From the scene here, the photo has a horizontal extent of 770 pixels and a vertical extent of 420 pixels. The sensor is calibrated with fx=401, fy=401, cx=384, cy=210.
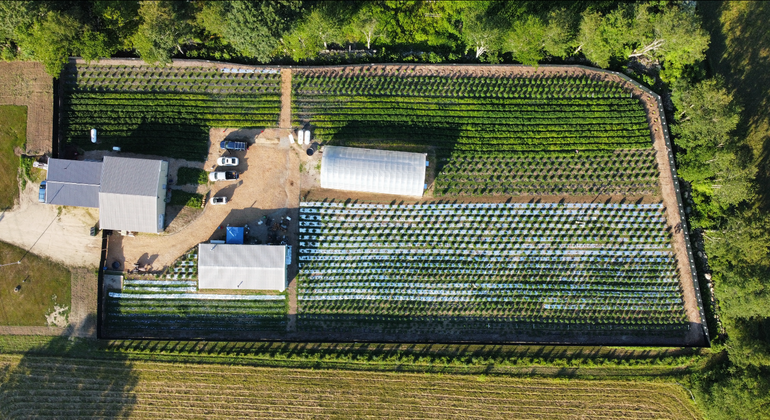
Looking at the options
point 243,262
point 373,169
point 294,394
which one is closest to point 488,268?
point 373,169

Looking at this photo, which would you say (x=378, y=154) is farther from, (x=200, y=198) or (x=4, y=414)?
(x=4, y=414)

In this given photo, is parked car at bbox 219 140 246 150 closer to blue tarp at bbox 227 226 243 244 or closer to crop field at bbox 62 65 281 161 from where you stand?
crop field at bbox 62 65 281 161

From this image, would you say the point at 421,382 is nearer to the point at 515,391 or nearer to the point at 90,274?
the point at 515,391

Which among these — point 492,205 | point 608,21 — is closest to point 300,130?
point 492,205

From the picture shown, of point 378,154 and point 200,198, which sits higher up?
point 378,154

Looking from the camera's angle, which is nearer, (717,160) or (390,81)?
(717,160)

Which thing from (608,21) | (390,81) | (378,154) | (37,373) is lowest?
(37,373)

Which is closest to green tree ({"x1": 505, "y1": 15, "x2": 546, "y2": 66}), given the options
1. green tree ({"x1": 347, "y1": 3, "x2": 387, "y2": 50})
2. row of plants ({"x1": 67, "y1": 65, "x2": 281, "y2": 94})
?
green tree ({"x1": 347, "y1": 3, "x2": 387, "y2": 50})
